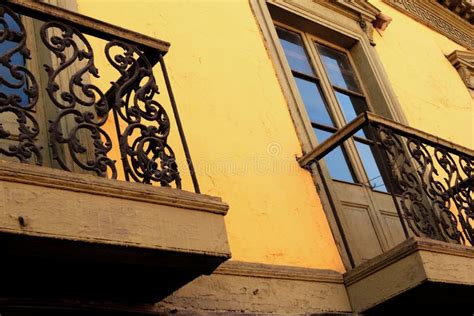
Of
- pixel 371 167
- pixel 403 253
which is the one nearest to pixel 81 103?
pixel 403 253

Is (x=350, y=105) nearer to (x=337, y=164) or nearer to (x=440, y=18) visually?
(x=337, y=164)

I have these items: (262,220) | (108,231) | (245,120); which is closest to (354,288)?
(262,220)

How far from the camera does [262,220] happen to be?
5.10m

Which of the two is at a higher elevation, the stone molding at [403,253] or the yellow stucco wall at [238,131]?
the yellow stucco wall at [238,131]

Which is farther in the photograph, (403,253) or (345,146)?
(345,146)

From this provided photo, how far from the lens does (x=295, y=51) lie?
726cm

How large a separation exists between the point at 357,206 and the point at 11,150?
3.57 metres

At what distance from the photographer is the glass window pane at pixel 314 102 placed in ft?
22.0

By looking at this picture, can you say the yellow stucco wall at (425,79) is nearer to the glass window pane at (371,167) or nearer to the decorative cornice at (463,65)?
the decorative cornice at (463,65)

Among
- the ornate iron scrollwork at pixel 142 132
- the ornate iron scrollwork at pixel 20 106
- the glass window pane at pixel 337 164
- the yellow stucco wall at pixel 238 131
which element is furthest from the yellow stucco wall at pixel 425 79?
the ornate iron scrollwork at pixel 20 106

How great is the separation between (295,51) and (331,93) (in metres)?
0.63

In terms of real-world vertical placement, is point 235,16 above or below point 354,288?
above

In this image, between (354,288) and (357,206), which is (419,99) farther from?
(354,288)

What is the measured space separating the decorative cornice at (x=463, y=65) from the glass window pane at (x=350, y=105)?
2874 mm
